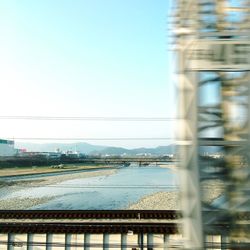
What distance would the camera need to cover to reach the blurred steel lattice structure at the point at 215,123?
254cm

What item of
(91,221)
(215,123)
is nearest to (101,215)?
(91,221)

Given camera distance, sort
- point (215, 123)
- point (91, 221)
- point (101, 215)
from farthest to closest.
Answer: point (101, 215)
point (91, 221)
point (215, 123)

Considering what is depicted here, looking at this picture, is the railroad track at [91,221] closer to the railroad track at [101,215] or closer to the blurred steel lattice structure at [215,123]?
the railroad track at [101,215]

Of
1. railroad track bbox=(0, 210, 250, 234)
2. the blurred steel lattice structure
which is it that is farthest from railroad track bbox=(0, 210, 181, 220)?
the blurred steel lattice structure

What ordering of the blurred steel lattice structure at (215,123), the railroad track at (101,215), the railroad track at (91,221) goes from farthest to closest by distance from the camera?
the railroad track at (101,215), the railroad track at (91,221), the blurred steel lattice structure at (215,123)

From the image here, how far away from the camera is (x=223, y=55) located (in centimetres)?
254

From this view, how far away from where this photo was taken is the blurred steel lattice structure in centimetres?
254

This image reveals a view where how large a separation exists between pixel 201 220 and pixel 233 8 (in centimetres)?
171

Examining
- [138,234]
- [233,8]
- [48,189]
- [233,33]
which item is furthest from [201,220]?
[48,189]

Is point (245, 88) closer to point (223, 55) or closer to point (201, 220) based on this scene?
point (223, 55)

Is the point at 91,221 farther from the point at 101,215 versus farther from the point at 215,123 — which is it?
the point at 215,123

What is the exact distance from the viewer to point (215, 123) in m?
2.64

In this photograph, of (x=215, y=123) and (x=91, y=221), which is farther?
(x=91, y=221)

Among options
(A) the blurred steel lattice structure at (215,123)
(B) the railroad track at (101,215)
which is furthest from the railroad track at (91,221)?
(A) the blurred steel lattice structure at (215,123)
